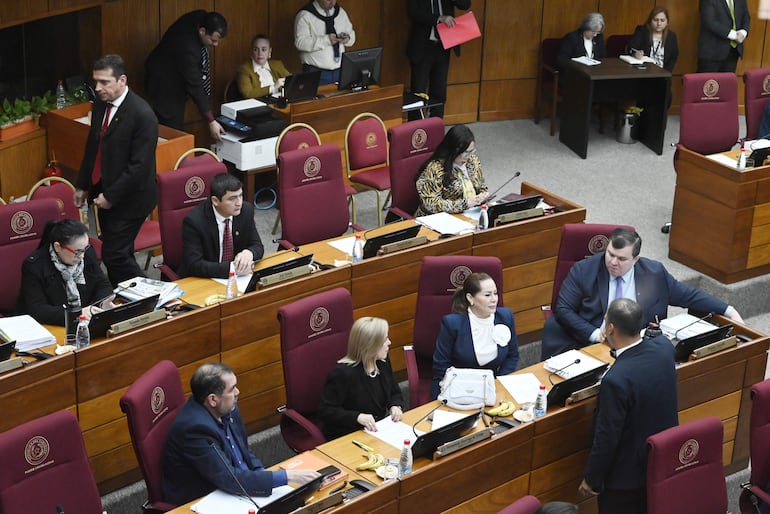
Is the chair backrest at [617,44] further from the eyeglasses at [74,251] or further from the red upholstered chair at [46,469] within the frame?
the red upholstered chair at [46,469]

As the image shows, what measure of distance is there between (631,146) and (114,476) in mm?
6652

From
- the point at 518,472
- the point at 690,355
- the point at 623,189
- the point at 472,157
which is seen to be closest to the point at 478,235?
the point at 472,157

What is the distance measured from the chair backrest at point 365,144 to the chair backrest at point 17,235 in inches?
104

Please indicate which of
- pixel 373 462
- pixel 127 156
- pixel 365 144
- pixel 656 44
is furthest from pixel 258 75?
pixel 373 462

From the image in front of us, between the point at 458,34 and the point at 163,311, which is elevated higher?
→ the point at 458,34

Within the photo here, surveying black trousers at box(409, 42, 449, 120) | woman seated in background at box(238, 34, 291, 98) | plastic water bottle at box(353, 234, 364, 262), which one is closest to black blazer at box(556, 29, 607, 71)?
black trousers at box(409, 42, 449, 120)

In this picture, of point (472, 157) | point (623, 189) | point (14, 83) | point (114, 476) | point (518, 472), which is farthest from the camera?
point (623, 189)

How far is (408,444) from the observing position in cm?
444

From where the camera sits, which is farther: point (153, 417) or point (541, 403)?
point (541, 403)

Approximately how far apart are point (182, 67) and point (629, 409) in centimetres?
493

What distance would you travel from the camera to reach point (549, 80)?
1098 cm

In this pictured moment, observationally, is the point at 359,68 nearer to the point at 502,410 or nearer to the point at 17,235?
the point at 17,235

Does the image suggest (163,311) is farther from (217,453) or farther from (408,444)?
(408,444)

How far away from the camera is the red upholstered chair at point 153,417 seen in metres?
4.36
